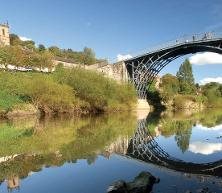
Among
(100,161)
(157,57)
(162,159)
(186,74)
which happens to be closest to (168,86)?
(186,74)

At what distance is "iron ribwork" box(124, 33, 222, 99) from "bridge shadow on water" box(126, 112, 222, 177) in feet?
103

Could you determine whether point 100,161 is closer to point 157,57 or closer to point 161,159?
point 161,159

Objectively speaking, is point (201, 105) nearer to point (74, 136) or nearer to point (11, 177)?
point (74, 136)

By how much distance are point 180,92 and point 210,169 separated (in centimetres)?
9150

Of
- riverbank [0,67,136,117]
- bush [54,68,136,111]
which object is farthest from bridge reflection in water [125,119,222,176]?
bush [54,68,136,111]

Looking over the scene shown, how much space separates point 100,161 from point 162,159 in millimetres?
3544

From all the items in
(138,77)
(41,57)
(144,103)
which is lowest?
→ (144,103)

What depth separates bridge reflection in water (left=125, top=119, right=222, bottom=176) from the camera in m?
18.0

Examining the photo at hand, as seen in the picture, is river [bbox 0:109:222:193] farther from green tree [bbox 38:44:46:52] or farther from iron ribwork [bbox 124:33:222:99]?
green tree [bbox 38:44:46:52]

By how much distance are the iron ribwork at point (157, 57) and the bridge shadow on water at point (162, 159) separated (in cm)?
3142

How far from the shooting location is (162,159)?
21.4m

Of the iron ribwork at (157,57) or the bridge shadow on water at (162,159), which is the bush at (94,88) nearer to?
the iron ribwork at (157,57)

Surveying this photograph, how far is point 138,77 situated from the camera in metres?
75.2

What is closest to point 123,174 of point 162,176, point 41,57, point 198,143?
point 162,176
